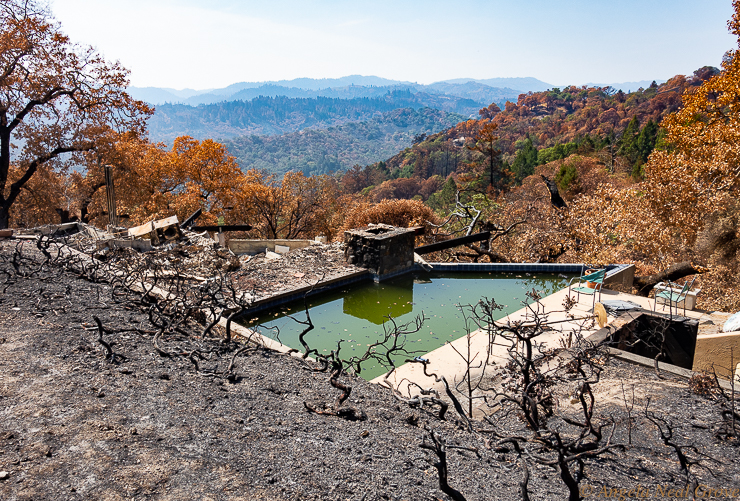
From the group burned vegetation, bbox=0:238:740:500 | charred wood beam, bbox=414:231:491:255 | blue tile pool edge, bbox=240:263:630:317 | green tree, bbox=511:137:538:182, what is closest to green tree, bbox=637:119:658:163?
green tree, bbox=511:137:538:182

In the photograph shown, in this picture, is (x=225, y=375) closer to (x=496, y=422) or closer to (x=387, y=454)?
(x=387, y=454)

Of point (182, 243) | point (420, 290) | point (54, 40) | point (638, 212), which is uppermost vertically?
point (54, 40)

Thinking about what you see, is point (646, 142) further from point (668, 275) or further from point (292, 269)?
point (292, 269)

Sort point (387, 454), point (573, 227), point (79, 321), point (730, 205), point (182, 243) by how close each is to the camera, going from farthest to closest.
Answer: point (573, 227) → point (182, 243) → point (730, 205) → point (79, 321) → point (387, 454)

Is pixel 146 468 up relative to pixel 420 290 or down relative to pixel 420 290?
up

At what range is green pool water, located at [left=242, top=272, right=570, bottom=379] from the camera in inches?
274

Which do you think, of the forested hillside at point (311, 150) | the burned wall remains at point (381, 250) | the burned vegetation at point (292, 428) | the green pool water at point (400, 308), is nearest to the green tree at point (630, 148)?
the green pool water at point (400, 308)

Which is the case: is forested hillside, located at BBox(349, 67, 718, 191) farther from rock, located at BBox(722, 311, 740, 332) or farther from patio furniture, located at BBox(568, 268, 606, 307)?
rock, located at BBox(722, 311, 740, 332)

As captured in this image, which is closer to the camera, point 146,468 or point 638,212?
point 146,468

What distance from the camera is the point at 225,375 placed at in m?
3.85

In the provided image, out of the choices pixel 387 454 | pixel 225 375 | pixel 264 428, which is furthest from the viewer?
pixel 225 375

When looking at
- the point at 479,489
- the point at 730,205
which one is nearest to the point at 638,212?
the point at 730,205

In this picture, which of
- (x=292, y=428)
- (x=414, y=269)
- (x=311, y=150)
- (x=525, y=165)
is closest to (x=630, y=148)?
(x=525, y=165)

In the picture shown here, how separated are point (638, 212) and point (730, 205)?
1492 mm
